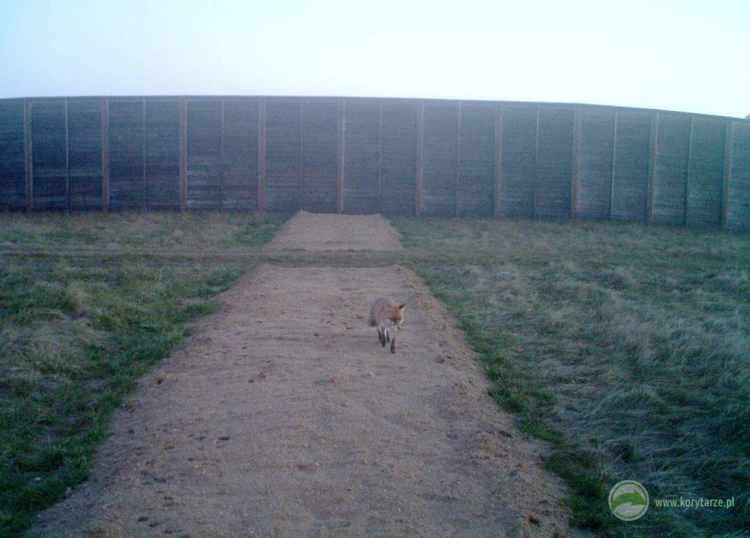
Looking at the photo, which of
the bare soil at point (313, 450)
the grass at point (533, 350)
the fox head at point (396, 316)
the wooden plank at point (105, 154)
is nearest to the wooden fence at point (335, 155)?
the wooden plank at point (105, 154)

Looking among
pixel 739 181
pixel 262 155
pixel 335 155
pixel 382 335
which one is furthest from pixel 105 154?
pixel 739 181

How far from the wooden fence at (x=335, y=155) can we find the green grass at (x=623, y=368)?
10.3 m

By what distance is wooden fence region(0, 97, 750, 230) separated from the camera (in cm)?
2605

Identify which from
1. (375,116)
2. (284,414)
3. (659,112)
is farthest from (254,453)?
(659,112)

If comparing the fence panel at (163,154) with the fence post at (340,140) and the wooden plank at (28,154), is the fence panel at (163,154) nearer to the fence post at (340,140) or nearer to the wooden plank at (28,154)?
the wooden plank at (28,154)

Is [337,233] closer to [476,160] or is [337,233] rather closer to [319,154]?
[319,154]

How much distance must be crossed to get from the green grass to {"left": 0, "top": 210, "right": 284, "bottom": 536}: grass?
4.02 metres

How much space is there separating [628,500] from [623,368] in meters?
3.32

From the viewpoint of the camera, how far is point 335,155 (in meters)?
26.3

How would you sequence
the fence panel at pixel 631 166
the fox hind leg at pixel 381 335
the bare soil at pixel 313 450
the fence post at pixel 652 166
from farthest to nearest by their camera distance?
the fence post at pixel 652 166 < the fence panel at pixel 631 166 < the fox hind leg at pixel 381 335 < the bare soil at pixel 313 450

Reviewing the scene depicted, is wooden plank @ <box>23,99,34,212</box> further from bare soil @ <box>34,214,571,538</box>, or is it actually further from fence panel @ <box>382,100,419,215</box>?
bare soil @ <box>34,214,571,538</box>

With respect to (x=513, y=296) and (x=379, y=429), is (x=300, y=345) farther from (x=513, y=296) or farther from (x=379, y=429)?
(x=513, y=296)

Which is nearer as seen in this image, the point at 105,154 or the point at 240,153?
the point at 240,153

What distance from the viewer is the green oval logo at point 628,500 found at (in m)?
4.30
